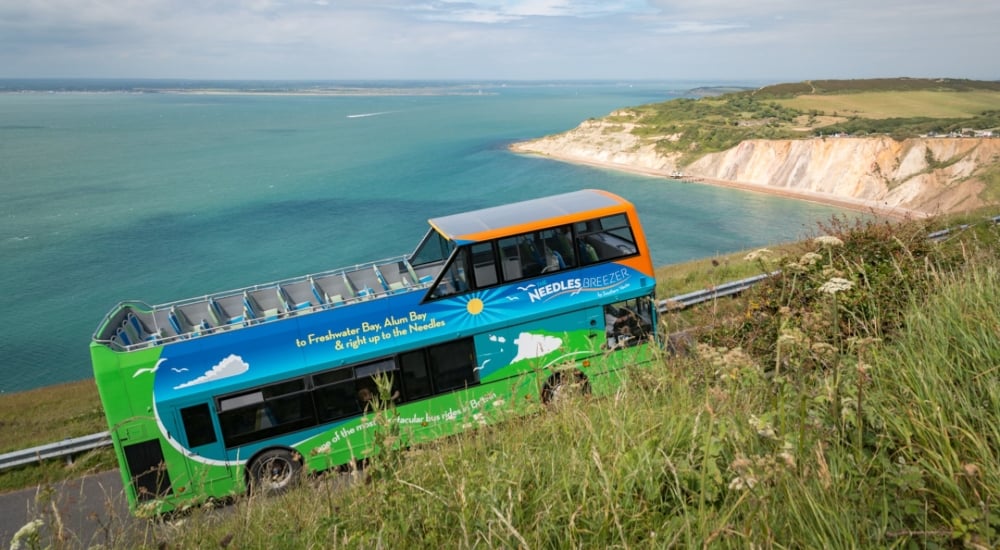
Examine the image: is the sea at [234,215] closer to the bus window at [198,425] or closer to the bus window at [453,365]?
the bus window at [453,365]

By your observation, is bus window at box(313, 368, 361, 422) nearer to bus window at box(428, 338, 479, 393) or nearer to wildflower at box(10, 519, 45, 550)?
bus window at box(428, 338, 479, 393)

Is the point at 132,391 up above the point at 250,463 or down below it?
above

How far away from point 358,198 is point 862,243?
6983 centimetres

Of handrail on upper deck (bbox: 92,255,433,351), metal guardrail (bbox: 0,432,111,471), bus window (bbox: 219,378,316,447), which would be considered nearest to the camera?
handrail on upper deck (bbox: 92,255,433,351)

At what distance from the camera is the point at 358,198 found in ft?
246

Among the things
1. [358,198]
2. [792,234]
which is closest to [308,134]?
[358,198]

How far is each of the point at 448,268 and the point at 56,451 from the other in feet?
31.2

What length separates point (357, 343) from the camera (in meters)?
10.6

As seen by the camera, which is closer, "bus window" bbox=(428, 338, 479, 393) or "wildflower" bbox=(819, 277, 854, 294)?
"wildflower" bbox=(819, 277, 854, 294)

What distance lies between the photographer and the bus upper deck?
35.7 feet

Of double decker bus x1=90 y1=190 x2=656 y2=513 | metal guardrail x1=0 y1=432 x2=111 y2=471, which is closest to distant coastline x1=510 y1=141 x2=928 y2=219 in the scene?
double decker bus x1=90 y1=190 x2=656 y2=513

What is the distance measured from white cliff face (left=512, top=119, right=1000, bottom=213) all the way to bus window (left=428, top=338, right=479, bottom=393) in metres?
46.6

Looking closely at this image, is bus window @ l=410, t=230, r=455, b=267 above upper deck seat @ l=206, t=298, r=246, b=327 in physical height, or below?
above

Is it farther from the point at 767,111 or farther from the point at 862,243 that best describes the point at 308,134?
the point at 862,243
